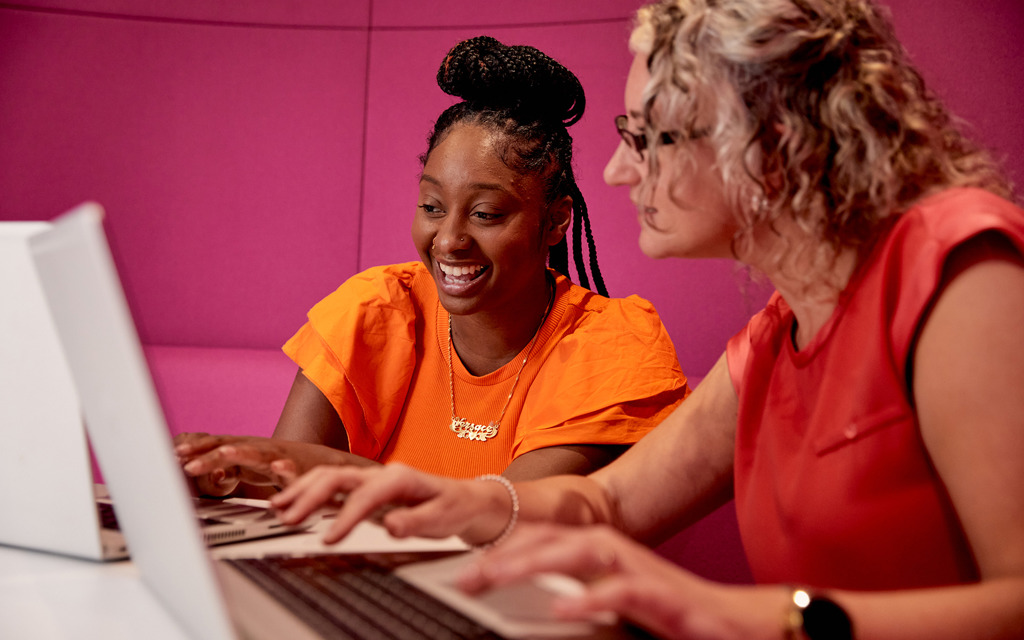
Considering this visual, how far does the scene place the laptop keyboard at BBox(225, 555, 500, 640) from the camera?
0.54 metres

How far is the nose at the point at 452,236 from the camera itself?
146cm

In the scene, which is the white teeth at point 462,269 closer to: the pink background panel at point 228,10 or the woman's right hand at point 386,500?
the woman's right hand at point 386,500

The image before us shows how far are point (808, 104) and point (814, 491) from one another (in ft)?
1.20

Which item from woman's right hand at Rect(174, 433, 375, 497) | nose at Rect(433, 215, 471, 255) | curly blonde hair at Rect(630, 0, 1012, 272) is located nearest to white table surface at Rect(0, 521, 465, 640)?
woman's right hand at Rect(174, 433, 375, 497)

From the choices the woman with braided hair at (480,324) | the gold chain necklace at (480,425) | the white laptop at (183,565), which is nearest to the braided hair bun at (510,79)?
the woman with braided hair at (480,324)

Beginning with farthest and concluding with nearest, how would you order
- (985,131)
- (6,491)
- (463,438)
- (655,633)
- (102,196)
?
1. (102,196)
2. (985,131)
3. (463,438)
4. (6,491)
5. (655,633)

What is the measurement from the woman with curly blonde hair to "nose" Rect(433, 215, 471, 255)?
0.52 m

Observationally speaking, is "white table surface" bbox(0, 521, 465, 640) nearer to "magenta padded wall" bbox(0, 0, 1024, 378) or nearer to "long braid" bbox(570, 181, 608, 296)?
"long braid" bbox(570, 181, 608, 296)

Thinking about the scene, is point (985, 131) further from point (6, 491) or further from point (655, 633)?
point (6, 491)

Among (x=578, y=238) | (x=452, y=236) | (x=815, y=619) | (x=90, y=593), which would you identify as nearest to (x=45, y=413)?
(x=90, y=593)

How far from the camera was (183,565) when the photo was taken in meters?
0.49

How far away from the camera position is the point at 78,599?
0.67 meters

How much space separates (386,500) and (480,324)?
2.76ft

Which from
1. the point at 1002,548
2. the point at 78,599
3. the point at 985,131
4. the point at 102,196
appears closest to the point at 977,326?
the point at 1002,548
